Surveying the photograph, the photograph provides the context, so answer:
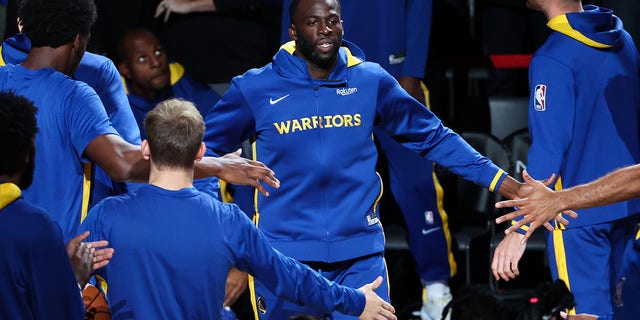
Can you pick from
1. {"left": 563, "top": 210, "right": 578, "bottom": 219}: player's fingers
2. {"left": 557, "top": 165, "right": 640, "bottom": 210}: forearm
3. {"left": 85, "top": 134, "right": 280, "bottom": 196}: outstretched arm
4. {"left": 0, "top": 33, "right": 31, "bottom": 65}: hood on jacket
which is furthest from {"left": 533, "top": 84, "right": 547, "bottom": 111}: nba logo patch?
{"left": 0, "top": 33, "right": 31, "bottom": 65}: hood on jacket

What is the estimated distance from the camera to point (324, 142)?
17.8 ft

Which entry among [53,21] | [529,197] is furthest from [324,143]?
[53,21]

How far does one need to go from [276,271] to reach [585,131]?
2311 mm

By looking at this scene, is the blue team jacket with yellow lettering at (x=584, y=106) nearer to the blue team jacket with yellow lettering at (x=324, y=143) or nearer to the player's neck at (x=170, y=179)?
the blue team jacket with yellow lettering at (x=324, y=143)

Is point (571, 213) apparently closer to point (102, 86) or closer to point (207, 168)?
point (207, 168)

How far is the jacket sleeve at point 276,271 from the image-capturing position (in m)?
4.17

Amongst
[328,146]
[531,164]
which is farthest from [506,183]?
[328,146]

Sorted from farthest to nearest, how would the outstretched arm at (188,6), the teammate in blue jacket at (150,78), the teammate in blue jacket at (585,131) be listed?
the outstretched arm at (188,6), the teammate in blue jacket at (150,78), the teammate in blue jacket at (585,131)

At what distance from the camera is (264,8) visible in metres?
8.37

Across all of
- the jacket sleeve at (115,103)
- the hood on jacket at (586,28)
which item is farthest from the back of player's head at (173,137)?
the hood on jacket at (586,28)

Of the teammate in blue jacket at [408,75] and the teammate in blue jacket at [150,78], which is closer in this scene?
the teammate in blue jacket at [408,75]

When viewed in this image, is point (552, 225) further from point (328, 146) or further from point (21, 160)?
point (21, 160)

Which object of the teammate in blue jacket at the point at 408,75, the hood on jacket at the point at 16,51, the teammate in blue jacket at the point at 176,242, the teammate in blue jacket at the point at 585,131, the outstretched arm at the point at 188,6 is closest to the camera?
the teammate in blue jacket at the point at 176,242

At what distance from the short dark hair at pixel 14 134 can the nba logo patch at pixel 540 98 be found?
276 cm
